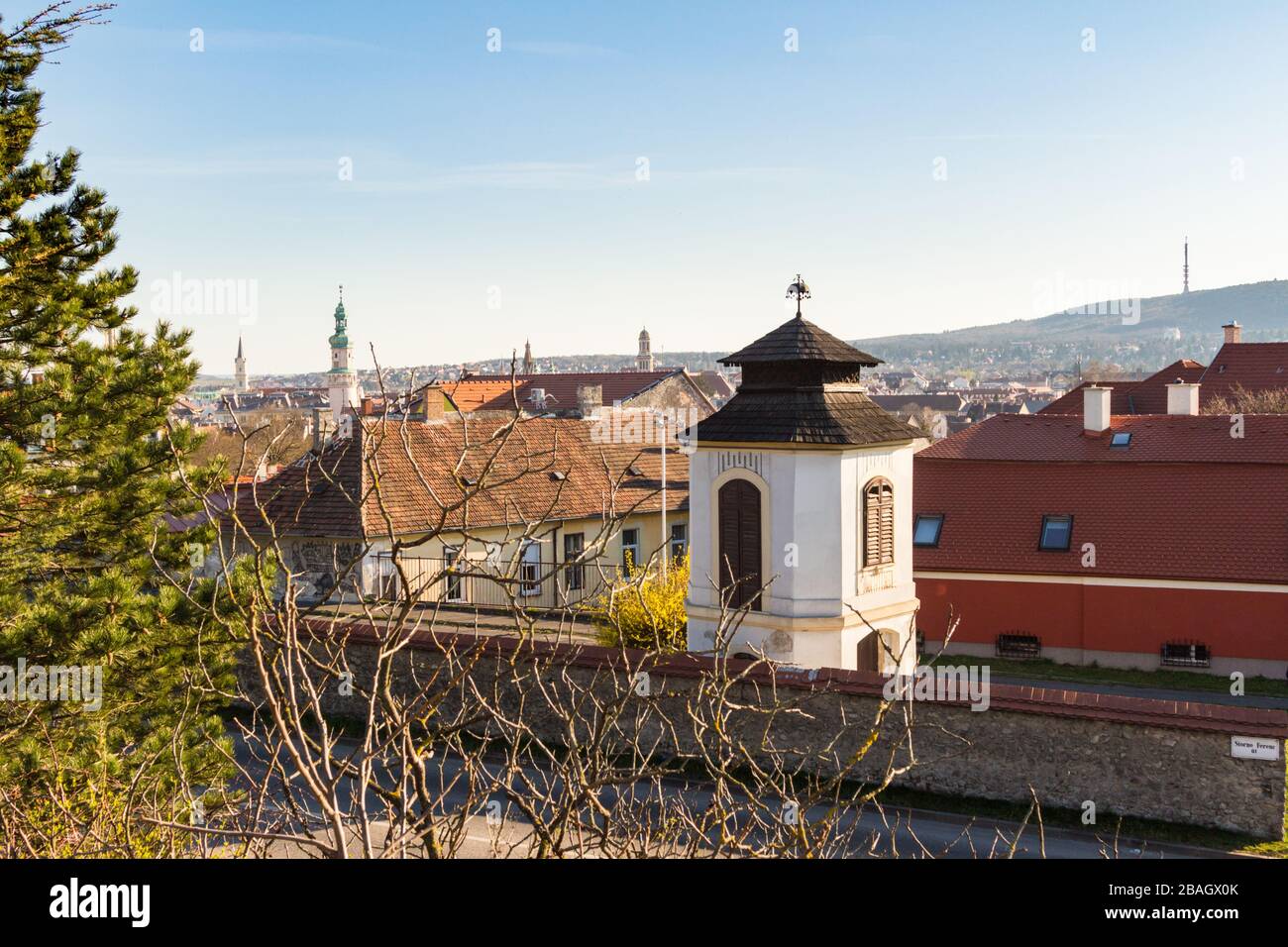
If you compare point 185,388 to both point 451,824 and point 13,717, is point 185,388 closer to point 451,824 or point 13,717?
point 13,717

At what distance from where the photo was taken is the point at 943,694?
16.4 meters

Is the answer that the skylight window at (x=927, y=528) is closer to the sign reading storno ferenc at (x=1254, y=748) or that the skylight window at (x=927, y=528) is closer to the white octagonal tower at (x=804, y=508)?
the white octagonal tower at (x=804, y=508)

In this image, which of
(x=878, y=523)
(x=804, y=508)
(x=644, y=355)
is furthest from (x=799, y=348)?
(x=644, y=355)

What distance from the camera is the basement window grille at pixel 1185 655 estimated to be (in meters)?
25.3

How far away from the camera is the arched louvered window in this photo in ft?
62.4

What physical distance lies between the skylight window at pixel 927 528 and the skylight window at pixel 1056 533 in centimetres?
240

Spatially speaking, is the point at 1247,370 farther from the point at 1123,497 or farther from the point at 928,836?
the point at 928,836

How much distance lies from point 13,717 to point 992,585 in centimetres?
2079

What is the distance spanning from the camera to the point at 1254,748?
14641 mm

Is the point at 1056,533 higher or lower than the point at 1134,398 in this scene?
lower

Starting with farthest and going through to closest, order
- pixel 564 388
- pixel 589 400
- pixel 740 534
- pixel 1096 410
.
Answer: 1. pixel 564 388
2. pixel 589 400
3. pixel 1096 410
4. pixel 740 534

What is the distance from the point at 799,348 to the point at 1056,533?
11620 mm
